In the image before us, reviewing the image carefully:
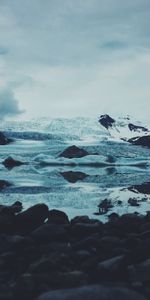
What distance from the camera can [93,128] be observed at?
2356 inches

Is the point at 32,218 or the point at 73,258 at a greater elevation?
the point at 32,218

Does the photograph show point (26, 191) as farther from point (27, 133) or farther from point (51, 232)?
point (27, 133)

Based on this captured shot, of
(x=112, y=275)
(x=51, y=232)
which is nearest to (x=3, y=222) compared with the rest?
(x=51, y=232)

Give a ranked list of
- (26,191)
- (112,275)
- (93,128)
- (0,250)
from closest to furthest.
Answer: (112,275) < (0,250) < (26,191) < (93,128)

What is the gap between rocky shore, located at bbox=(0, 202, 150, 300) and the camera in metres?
3.59

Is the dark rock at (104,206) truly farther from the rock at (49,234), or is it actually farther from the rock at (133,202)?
the rock at (49,234)

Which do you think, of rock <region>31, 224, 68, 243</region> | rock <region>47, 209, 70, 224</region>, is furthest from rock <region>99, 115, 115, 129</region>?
rock <region>31, 224, 68, 243</region>

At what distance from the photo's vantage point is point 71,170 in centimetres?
2314

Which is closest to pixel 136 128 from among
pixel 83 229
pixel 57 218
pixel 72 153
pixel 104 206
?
pixel 72 153

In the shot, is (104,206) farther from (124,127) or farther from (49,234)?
(124,127)

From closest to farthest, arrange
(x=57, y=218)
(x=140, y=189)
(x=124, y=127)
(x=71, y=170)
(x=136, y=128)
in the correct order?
1. (x=57, y=218)
2. (x=140, y=189)
3. (x=71, y=170)
4. (x=124, y=127)
5. (x=136, y=128)

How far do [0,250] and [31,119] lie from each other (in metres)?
60.3

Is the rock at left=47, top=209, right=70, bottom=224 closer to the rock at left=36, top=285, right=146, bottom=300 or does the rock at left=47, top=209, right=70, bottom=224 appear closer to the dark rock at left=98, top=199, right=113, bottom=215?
the dark rock at left=98, top=199, right=113, bottom=215

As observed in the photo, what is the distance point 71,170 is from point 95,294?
19.8 meters
